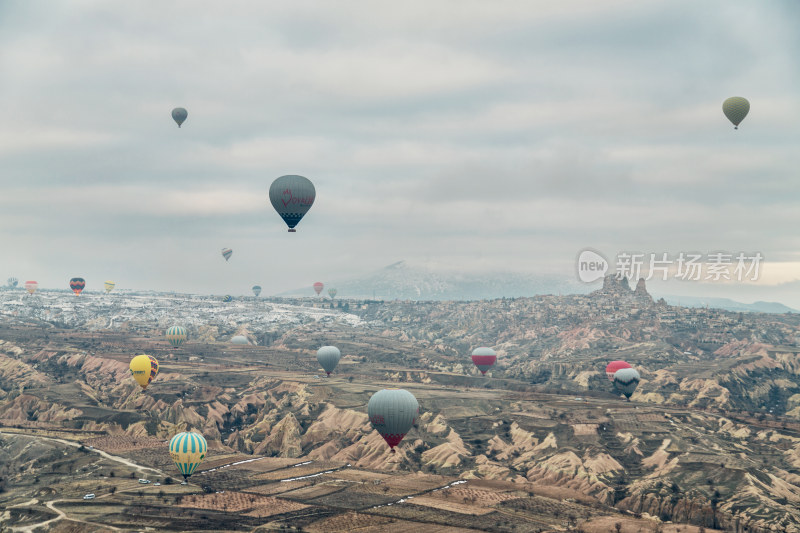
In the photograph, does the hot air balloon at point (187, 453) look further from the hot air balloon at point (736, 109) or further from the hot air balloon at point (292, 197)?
the hot air balloon at point (736, 109)

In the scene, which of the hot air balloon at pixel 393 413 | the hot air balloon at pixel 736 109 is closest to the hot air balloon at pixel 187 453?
the hot air balloon at pixel 393 413

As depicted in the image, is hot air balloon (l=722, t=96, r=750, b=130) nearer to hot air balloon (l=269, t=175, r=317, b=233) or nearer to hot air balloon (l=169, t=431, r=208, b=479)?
hot air balloon (l=269, t=175, r=317, b=233)

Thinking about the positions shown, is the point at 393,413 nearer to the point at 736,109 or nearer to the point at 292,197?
the point at 292,197

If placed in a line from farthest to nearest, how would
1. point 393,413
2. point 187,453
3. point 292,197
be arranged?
point 292,197, point 393,413, point 187,453

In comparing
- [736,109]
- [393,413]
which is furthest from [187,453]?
[736,109]

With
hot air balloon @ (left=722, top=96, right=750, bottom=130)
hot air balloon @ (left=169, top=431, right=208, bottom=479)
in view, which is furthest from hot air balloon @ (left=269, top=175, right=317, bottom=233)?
hot air balloon @ (left=722, top=96, right=750, bottom=130)

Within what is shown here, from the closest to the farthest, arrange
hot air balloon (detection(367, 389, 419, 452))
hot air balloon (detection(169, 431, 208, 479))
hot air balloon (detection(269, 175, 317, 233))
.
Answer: hot air balloon (detection(169, 431, 208, 479)) → hot air balloon (detection(367, 389, 419, 452)) → hot air balloon (detection(269, 175, 317, 233))

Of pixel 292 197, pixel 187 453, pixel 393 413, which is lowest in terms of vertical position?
pixel 187 453
